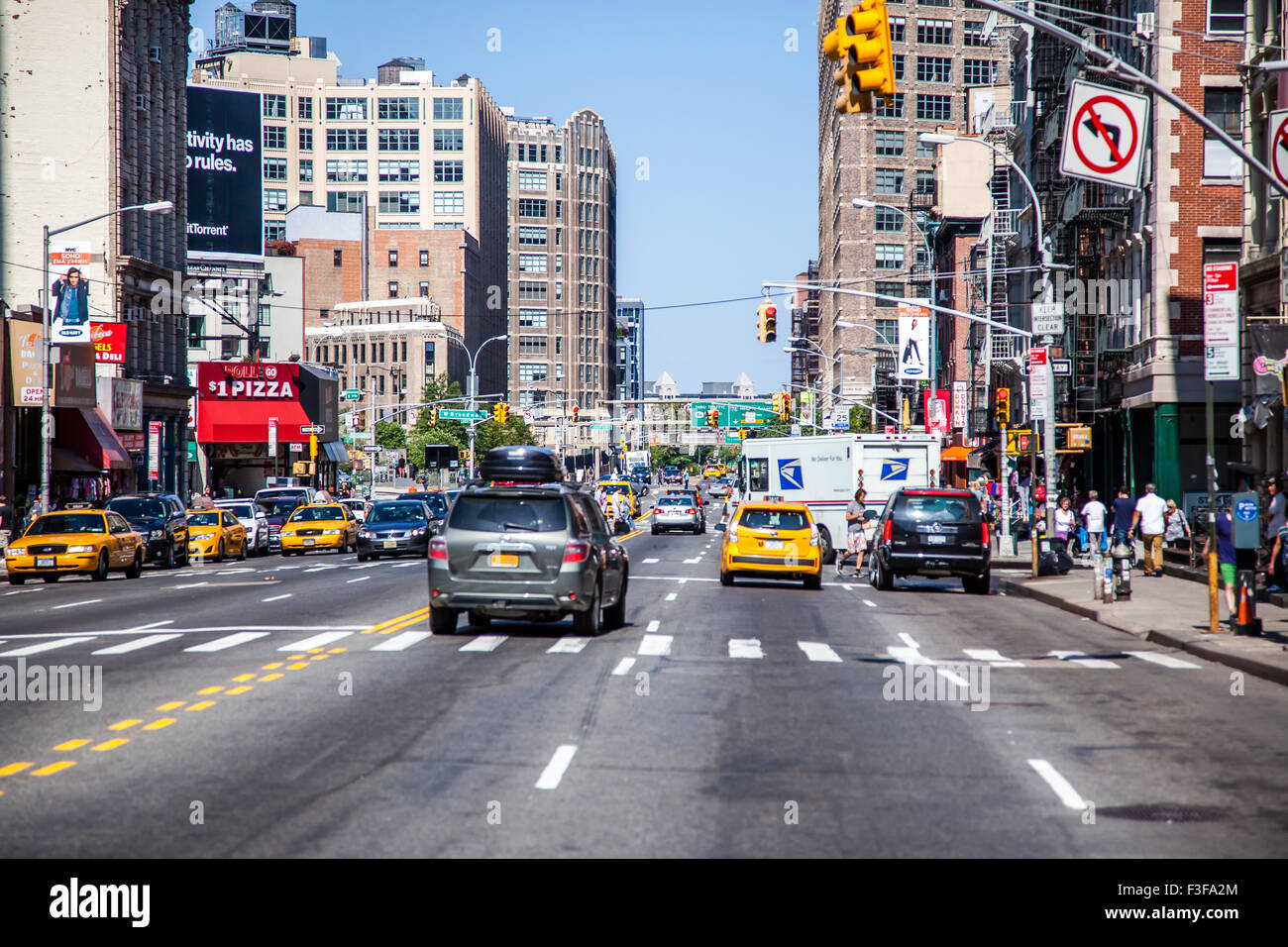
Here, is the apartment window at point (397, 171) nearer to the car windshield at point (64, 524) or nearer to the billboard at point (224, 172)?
the billboard at point (224, 172)

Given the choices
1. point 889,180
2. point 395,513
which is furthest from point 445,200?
point 395,513

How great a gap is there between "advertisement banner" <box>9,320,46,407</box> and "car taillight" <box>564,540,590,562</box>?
40771 mm

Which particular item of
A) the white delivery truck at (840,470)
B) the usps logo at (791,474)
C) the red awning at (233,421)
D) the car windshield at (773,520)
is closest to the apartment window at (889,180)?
the red awning at (233,421)

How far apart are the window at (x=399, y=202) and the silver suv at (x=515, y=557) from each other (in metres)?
161

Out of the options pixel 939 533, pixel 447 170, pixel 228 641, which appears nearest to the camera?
pixel 228 641

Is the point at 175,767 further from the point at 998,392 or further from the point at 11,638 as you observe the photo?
the point at 998,392

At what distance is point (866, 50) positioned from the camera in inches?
615

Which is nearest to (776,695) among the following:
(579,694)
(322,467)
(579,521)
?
(579,694)

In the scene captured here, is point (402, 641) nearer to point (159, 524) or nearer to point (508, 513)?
point (508, 513)

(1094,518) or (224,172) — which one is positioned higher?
(224,172)

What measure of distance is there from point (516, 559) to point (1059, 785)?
1029cm

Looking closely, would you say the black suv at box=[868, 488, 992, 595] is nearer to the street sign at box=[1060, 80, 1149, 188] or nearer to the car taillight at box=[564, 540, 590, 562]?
the street sign at box=[1060, 80, 1149, 188]

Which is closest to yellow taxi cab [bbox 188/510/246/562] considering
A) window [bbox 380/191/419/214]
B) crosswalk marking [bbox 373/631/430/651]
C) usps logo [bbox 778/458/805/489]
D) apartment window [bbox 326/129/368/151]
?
usps logo [bbox 778/458/805/489]

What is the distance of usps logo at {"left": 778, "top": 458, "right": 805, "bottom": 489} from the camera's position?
4591cm
